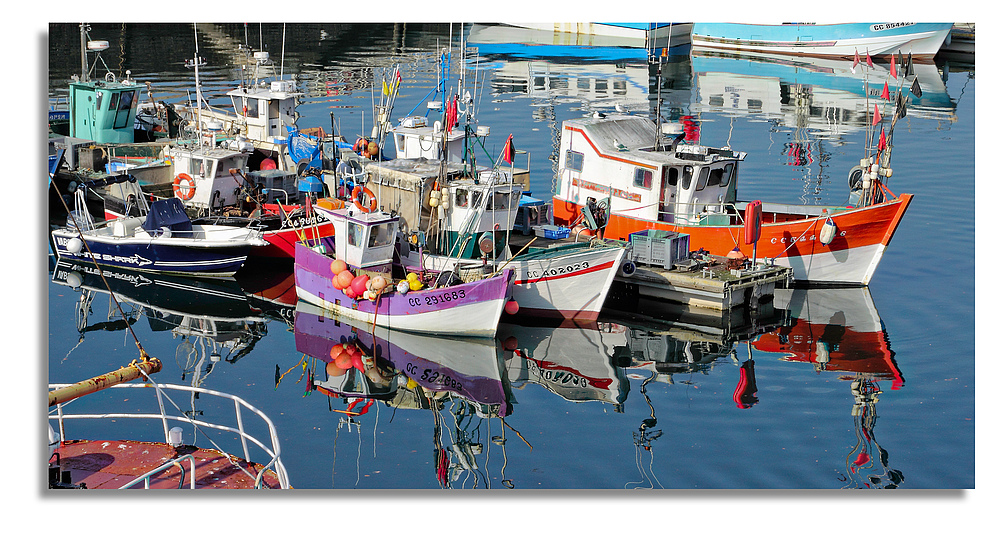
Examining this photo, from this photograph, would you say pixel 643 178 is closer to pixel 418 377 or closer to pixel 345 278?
pixel 345 278

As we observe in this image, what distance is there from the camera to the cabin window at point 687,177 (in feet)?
81.4

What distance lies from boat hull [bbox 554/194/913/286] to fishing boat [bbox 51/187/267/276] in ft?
27.7

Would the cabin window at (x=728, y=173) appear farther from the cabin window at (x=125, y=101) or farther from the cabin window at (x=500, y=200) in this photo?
the cabin window at (x=125, y=101)

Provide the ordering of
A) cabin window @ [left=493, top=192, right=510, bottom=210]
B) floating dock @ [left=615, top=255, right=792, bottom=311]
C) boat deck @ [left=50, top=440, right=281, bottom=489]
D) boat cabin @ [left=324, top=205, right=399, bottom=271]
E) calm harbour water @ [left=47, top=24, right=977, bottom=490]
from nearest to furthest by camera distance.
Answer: boat deck @ [left=50, top=440, right=281, bottom=489]
calm harbour water @ [left=47, top=24, right=977, bottom=490]
boat cabin @ [left=324, top=205, right=399, bottom=271]
cabin window @ [left=493, top=192, right=510, bottom=210]
floating dock @ [left=615, top=255, right=792, bottom=311]

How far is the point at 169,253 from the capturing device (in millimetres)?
24922

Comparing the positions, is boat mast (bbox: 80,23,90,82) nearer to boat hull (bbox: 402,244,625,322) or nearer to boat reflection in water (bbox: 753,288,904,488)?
boat hull (bbox: 402,244,625,322)

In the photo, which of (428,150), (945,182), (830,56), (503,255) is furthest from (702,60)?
(503,255)

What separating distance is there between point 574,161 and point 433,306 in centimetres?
688

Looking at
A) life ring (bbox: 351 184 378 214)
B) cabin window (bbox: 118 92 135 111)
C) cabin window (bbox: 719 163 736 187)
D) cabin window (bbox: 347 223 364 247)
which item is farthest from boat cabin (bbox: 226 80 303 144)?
cabin window (bbox: 719 163 736 187)

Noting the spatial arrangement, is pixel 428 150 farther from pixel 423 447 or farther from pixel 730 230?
pixel 423 447

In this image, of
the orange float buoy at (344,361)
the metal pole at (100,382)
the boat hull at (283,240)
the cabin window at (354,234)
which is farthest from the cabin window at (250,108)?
the metal pole at (100,382)

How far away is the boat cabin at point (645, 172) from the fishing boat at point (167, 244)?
718 cm

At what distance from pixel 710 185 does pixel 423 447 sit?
1112 centimetres

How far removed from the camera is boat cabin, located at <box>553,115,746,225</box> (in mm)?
24938
